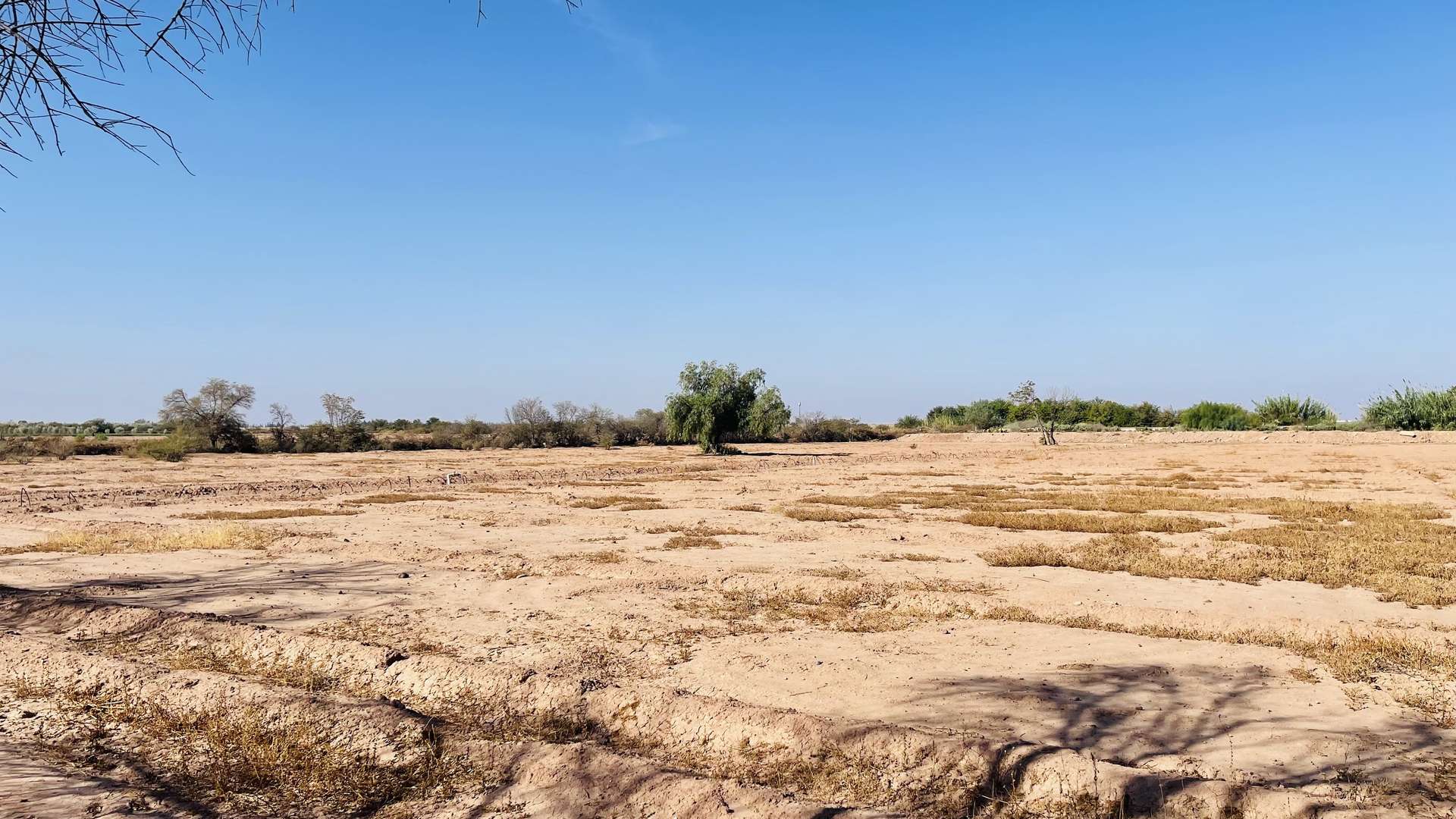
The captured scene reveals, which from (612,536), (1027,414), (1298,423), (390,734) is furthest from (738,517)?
(1027,414)

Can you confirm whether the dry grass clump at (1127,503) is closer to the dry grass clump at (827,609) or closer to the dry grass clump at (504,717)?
the dry grass clump at (827,609)

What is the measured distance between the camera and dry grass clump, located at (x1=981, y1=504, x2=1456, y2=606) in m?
9.83

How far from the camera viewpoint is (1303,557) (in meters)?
11.3

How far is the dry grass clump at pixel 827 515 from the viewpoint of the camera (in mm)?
16500

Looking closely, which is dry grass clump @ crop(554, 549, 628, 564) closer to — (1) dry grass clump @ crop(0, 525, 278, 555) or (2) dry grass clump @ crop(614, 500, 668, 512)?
(1) dry grass clump @ crop(0, 525, 278, 555)

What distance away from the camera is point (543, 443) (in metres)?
59.4

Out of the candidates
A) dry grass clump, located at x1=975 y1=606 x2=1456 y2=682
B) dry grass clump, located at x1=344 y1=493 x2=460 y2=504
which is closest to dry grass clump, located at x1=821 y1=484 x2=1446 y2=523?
dry grass clump, located at x1=344 y1=493 x2=460 y2=504

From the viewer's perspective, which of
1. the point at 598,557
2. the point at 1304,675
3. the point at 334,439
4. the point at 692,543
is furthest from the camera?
the point at 334,439

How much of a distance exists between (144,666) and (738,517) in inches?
467

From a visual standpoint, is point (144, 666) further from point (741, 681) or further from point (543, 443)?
point (543, 443)

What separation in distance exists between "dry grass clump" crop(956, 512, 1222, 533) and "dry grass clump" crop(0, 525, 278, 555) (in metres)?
12.7

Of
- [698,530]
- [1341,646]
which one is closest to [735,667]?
[1341,646]

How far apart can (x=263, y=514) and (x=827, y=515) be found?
11.8m

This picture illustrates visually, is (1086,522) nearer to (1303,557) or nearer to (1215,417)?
(1303,557)
